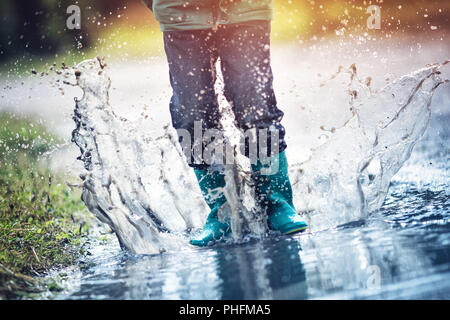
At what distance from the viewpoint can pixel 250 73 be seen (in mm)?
2025

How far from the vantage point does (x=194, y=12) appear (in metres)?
2.05

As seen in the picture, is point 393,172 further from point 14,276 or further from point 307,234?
point 14,276

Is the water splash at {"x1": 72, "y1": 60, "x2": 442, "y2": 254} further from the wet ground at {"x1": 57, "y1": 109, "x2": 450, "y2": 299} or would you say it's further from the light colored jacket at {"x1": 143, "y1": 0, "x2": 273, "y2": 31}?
the light colored jacket at {"x1": 143, "y1": 0, "x2": 273, "y2": 31}

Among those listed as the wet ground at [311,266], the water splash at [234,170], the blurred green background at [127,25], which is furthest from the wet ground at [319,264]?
the blurred green background at [127,25]

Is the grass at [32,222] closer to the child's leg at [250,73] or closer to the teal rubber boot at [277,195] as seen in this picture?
the teal rubber boot at [277,195]

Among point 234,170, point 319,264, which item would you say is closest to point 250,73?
point 234,170

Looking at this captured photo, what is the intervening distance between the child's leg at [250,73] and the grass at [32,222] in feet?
2.77

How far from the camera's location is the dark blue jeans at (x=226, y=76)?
203 cm

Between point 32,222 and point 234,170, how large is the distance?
3.42ft

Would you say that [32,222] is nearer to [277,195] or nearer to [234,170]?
[234,170]

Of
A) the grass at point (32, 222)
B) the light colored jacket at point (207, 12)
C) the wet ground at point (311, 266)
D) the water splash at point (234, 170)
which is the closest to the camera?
the wet ground at point (311, 266)

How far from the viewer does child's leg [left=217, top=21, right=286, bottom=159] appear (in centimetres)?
203
